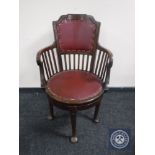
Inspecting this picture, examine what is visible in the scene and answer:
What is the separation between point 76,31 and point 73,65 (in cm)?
40

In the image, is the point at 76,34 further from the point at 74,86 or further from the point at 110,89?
the point at 110,89

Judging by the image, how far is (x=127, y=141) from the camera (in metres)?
1.95

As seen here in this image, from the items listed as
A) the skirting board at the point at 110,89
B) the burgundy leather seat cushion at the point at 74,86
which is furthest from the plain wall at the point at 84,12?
the burgundy leather seat cushion at the point at 74,86

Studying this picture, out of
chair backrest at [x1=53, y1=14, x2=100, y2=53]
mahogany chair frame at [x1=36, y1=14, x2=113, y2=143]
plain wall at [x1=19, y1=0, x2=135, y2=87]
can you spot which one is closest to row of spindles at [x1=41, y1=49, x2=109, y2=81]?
mahogany chair frame at [x1=36, y1=14, x2=113, y2=143]

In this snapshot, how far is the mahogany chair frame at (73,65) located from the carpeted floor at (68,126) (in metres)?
0.09

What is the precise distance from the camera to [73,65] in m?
2.57

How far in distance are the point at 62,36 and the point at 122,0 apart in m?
0.65

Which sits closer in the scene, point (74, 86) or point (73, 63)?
point (74, 86)

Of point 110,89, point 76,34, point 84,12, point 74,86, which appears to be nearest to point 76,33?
point 76,34

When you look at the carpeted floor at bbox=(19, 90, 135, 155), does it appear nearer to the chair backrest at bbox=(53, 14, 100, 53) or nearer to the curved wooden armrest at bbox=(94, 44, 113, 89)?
the curved wooden armrest at bbox=(94, 44, 113, 89)
